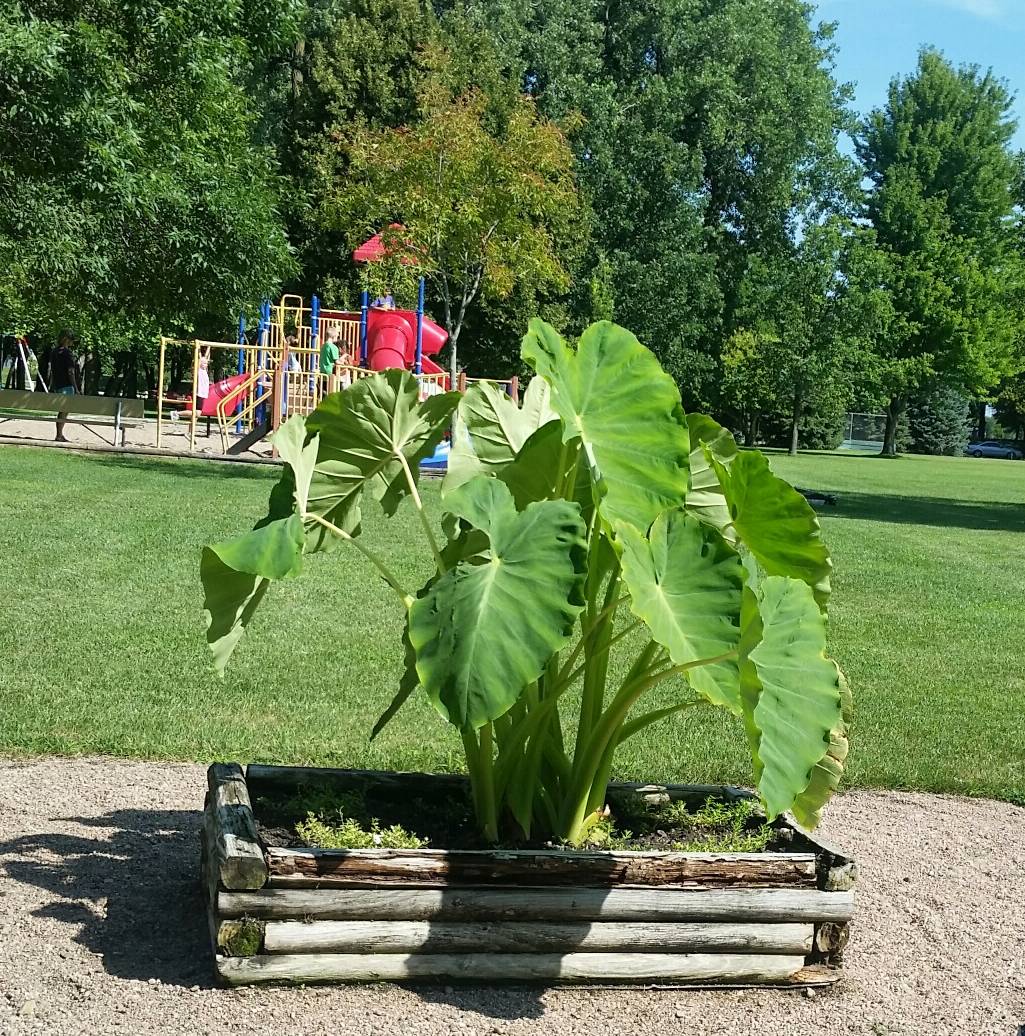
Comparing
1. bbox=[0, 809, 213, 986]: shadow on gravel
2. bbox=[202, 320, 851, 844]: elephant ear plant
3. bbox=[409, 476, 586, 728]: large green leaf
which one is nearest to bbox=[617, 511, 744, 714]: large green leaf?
bbox=[202, 320, 851, 844]: elephant ear plant

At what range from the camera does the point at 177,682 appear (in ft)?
21.9

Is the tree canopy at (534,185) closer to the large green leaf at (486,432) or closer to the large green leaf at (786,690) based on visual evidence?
the large green leaf at (486,432)

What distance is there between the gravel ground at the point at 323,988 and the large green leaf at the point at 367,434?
1.25 m

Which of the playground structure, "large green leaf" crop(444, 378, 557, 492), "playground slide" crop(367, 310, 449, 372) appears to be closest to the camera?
"large green leaf" crop(444, 378, 557, 492)

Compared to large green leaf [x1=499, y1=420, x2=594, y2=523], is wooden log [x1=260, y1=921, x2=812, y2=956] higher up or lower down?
lower down

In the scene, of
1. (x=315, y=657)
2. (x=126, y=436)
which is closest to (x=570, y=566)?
(x=315, y=657)

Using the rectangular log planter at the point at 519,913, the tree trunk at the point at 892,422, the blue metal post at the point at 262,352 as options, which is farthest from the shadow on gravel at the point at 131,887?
the tree trunk at the point at 892,422

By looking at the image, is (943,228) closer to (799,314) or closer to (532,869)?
(799,314)

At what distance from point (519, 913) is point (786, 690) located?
0.89 meters

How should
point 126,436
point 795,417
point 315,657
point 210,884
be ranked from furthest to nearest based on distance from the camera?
point 795,417 → point 126,436 → point 315,657 → point 210,884

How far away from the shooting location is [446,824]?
3.97 m

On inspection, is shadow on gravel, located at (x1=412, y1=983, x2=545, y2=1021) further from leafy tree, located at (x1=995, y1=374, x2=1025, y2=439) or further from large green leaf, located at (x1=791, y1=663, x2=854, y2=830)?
leafy tree, located at (x1=995, y1=374, x2=1025, y2=439)

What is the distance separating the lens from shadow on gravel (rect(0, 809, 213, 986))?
352 centimetres

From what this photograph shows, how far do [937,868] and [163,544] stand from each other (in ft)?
25.0
